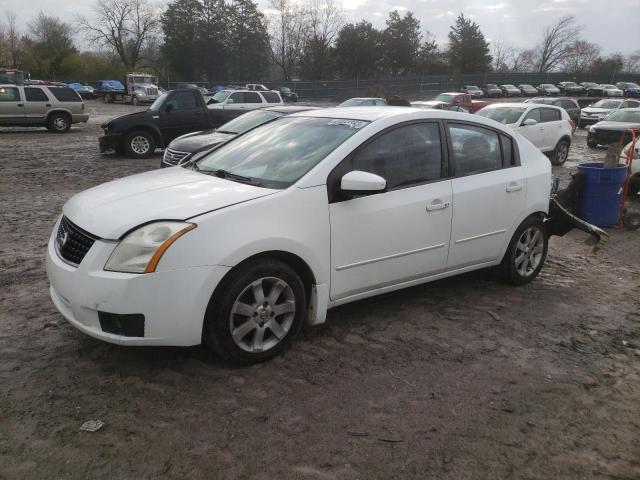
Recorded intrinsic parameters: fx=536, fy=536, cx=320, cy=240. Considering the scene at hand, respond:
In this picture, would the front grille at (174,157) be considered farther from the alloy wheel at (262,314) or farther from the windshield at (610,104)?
the windshield at (610,104)

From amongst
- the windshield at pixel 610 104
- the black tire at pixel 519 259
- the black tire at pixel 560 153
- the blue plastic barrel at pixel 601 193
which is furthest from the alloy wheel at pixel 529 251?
the windshield at pixel 610 104

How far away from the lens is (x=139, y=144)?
13.7m

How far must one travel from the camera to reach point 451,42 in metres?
76.4

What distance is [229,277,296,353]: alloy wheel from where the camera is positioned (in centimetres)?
331

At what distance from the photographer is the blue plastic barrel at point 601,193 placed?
7.40 metres

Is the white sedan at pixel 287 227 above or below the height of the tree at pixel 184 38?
below

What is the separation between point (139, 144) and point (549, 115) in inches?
438

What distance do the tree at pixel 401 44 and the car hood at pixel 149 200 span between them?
71.7 metres

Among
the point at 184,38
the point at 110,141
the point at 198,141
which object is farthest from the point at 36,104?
the point at 184,38

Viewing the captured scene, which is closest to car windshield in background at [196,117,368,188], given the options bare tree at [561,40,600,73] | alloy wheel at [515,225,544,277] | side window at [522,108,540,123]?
alloy wheel at [515,225,544,277]

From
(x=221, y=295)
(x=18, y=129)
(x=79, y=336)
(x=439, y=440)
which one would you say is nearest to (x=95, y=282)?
(x=221, y=295)

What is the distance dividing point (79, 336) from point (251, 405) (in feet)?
5.01

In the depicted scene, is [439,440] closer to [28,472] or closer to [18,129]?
[28,472]

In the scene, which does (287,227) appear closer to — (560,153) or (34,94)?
(560,153)
